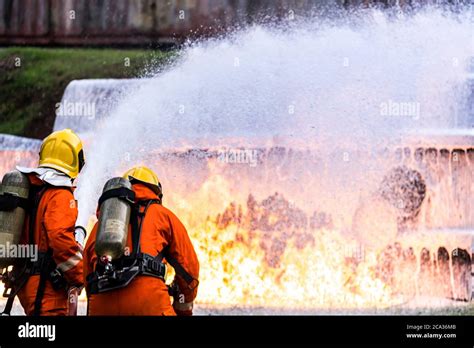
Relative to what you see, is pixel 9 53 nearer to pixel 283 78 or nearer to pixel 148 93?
pixel 148 93

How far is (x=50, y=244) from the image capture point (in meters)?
6.55

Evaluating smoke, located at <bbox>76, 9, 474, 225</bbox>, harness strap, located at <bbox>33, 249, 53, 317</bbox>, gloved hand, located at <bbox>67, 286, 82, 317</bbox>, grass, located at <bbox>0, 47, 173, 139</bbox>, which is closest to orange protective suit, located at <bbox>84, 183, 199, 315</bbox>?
harness strap, located at <bbox>33, 249, 53, 317</bbox>

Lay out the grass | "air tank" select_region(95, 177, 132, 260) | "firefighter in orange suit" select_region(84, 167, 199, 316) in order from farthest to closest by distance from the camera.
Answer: the grass
"firefighter in orange suit" select_region(84, 167, 199, 316)
"air tank" select_region(95, 177, 132, 260)

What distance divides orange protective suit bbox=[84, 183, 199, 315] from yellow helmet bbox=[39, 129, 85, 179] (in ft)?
1.95

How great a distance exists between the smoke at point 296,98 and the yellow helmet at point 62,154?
137 inches

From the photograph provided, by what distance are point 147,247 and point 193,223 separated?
4.21 m

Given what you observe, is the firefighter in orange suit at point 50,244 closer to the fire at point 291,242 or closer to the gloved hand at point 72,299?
the gloved hand at point 72,299

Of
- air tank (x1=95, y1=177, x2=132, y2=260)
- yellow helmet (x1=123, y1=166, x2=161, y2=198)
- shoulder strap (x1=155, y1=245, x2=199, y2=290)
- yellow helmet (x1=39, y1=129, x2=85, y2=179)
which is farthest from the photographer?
yellow helmet (x1=39, y1=129, x2=85, y2=179)

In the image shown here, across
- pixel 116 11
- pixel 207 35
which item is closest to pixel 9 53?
pixel 116 11

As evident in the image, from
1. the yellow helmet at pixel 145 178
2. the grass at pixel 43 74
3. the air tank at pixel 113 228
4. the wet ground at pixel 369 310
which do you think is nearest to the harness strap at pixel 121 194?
the air tank at pixel 113 228

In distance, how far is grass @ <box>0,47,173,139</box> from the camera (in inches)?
597

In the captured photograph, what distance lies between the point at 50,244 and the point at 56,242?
0.20 ft

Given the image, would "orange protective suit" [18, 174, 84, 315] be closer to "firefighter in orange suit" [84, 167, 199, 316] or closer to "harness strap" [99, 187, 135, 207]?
"firefighter in orange suit" [84, 167, 199, 316]

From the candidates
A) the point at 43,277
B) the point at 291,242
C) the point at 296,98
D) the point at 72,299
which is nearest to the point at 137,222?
the point at 43,277
